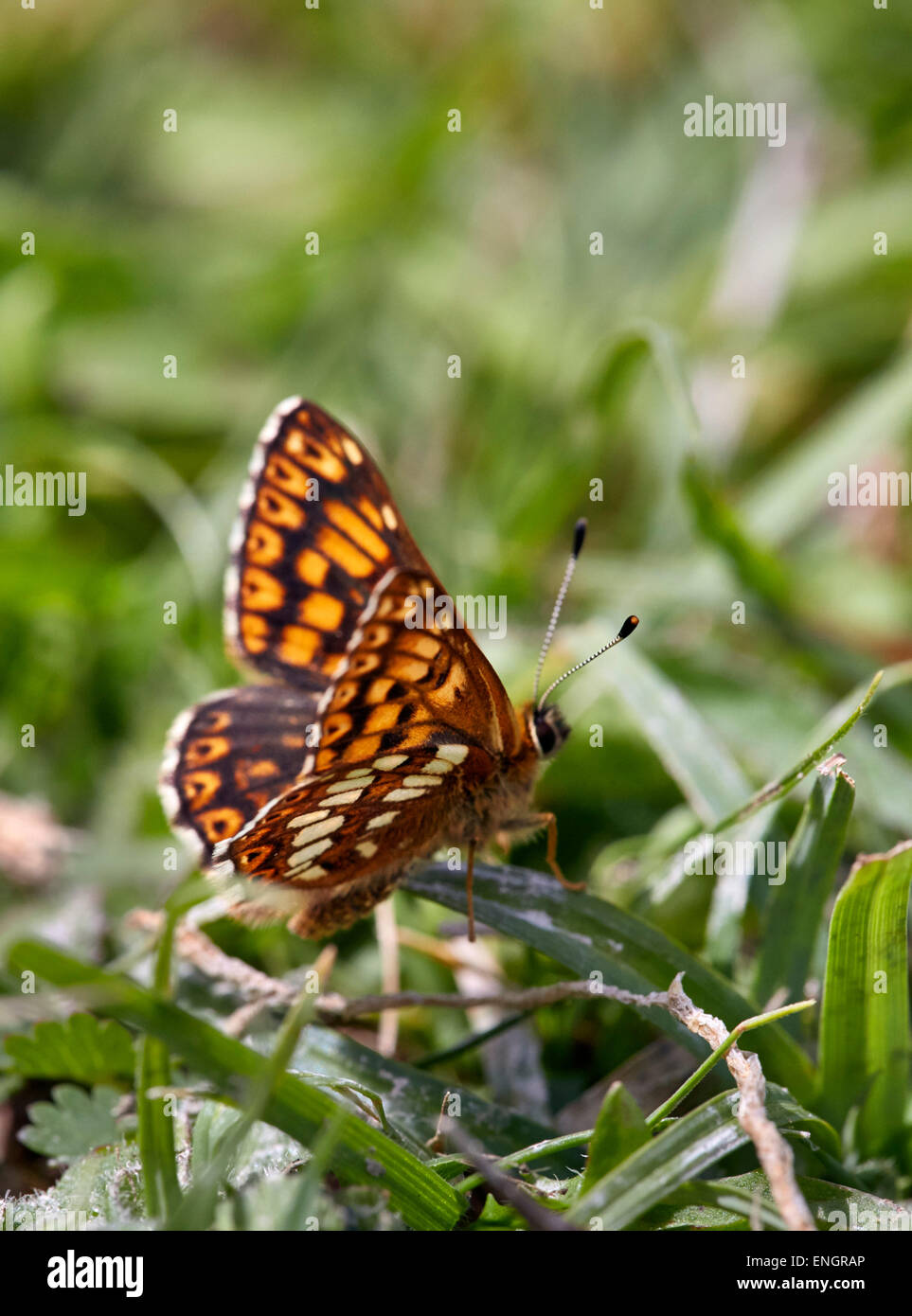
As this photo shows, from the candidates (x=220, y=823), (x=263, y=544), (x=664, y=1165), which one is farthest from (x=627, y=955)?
(x=263, y=544)

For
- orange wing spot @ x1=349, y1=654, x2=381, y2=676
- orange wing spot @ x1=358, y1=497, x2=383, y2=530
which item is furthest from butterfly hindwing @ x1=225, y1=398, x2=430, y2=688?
orange wing spot @ x1=349, y1=654, x2=381, y2=676

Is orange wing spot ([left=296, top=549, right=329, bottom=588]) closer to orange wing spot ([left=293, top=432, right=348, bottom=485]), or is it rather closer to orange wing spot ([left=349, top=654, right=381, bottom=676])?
orange wing spot ([left=293, top=432, right=348, bottom=485])

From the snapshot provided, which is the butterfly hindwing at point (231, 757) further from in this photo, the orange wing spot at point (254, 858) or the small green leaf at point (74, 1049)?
the small green leaf at point (74, 1049)

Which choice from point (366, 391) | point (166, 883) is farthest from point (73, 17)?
point (166, 883)

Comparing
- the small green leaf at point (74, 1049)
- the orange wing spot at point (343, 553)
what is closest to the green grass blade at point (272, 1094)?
the small green leaf at point (74, 1049)

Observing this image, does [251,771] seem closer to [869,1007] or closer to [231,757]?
[231,757]

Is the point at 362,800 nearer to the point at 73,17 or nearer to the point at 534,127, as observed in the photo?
the point at 534,127

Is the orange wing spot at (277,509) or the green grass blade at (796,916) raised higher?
the orange wing spot at (277,509)
